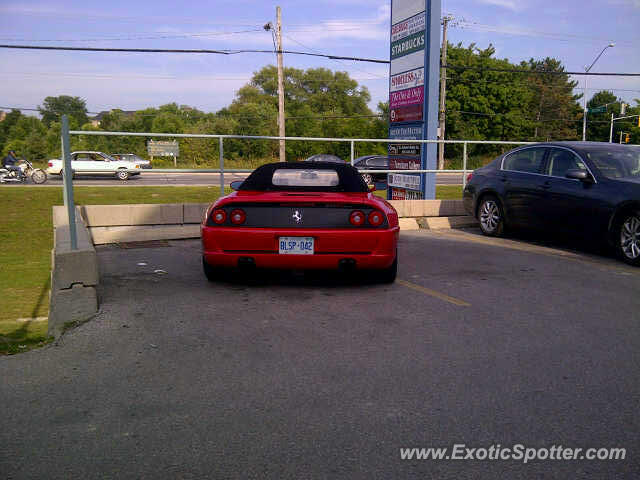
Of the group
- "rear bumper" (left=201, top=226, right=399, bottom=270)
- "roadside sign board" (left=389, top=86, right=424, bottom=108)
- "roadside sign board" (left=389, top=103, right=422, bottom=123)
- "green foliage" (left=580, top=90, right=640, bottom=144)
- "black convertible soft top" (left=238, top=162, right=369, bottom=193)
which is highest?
"green foliage" (left=580, top=90, right=640, bottom=144)

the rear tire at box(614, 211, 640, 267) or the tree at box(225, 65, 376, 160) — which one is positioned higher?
the tree at box(225, 65, 376, 160)

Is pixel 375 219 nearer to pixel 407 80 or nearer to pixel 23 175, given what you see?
pixel 407 80

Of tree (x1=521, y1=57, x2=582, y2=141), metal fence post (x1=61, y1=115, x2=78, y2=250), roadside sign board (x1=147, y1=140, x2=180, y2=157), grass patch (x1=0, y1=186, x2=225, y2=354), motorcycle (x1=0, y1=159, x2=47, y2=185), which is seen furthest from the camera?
tree (x1=521, y1=57, x2=582, y2=141)

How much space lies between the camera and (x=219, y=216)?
585cm

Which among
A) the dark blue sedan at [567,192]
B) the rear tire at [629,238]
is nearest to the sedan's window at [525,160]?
the dark blue sedan at [567,192]

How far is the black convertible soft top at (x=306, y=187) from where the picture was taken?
6359 millimetres

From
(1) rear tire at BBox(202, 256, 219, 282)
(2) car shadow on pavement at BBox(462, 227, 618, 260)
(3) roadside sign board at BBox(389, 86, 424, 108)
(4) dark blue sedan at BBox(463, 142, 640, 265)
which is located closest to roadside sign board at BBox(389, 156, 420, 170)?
(3) roadside sign board at BBox(389, 86, 424, 108)

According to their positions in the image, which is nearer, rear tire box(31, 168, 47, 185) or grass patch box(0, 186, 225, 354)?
grass patch box(0, 186, 225, 354)

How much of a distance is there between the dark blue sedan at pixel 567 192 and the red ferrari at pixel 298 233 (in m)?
3.76

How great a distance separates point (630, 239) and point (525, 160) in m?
2.50

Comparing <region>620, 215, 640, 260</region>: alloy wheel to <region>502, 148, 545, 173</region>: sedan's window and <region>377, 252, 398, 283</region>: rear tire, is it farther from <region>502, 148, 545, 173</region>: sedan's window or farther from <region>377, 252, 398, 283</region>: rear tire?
<region>377, 252, 398, 283</region>: rear tire

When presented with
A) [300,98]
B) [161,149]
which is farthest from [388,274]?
[300,98]

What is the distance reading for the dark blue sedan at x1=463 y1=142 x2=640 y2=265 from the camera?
311 inches

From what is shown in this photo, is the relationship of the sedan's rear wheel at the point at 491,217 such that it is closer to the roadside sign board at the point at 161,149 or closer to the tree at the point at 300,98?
the roadside sign board at the point at 161,149
